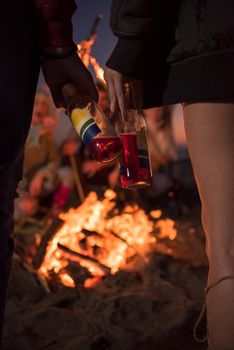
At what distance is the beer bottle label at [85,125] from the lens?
134 cm

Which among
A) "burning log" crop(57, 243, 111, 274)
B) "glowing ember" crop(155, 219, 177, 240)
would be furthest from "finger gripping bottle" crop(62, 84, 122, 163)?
"glowing ember" crop(155, 219, 177, 240)

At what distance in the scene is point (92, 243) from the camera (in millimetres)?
3182

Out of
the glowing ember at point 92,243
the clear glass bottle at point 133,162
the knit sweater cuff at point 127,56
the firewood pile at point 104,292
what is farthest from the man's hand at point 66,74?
the glowing ember at point 92,243

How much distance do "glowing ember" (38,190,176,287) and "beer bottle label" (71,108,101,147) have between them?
155 centimetres

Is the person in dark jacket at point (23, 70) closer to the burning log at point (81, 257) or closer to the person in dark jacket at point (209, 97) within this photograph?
the person in dark jacket at point (209, 97)

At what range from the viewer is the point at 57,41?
134 centimetres

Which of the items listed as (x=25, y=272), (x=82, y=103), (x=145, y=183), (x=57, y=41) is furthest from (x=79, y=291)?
(x=57, y=41)

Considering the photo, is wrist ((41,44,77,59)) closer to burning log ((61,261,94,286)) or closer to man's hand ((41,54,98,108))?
man's hand ((41,54,98,108))

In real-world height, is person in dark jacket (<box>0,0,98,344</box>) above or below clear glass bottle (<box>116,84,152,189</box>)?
above

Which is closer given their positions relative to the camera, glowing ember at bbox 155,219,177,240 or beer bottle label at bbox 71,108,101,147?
beer bottle label at bbox 71,108,101,147

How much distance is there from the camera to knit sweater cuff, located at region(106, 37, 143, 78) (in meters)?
1.43

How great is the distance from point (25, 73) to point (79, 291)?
173 centimetres

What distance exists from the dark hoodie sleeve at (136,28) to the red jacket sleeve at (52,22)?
17 centimetres

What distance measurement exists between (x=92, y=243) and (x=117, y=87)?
1857 mm
